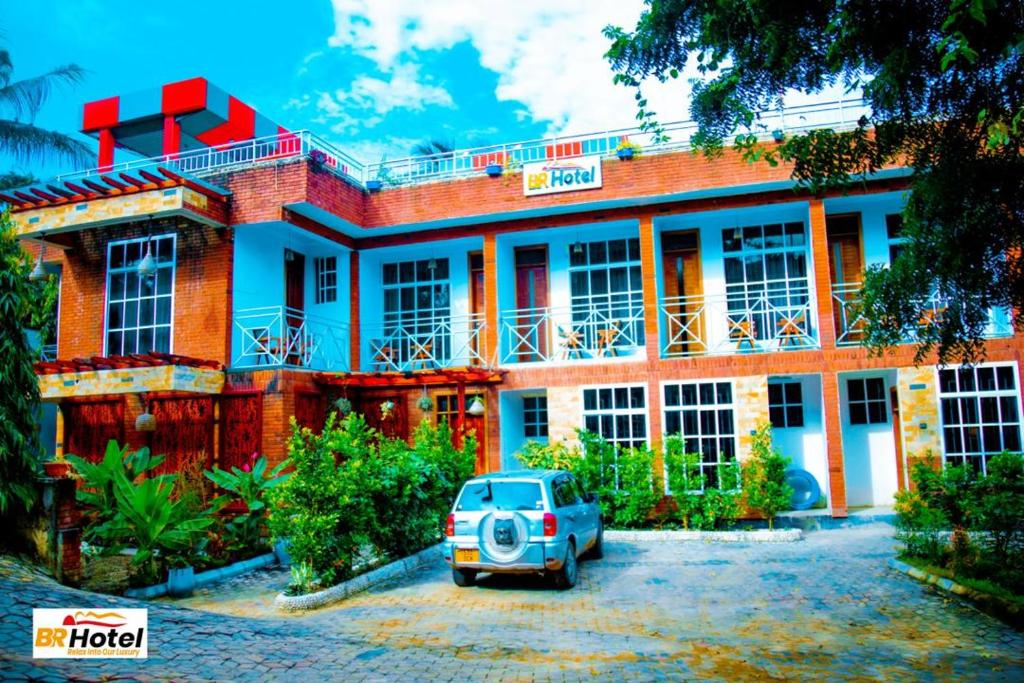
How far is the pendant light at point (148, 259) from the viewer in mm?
14328

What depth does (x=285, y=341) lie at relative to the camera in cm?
1584

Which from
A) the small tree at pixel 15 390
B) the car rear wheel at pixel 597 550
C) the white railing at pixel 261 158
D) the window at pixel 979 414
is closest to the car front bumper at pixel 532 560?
the car rear wheel at pixel 597 550

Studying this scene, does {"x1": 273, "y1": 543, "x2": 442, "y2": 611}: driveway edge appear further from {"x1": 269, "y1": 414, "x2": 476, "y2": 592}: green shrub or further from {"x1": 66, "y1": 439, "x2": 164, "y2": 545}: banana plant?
{"x1": 66, "y1": 439, "x2": 164, "y2": 545}: banana plant

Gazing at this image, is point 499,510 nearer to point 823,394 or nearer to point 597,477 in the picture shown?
point 597,477

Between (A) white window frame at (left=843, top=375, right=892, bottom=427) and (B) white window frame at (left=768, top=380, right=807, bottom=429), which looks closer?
(A) white window frame at (left=843, top=375, right=892, bottom=427)

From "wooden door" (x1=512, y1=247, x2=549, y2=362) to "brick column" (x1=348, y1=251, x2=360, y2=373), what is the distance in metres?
3.70

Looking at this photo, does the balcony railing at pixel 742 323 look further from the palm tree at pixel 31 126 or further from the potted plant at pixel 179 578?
the palm tree at pixel 31 126

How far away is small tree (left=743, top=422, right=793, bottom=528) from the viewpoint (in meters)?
13.4

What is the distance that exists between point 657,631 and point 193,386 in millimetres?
10185

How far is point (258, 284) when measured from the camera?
1634 centimetres

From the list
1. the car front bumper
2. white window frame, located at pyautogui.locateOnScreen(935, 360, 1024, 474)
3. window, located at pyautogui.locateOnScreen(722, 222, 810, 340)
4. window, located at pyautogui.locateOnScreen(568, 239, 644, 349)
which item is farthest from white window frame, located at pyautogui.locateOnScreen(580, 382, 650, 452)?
the car front bumper

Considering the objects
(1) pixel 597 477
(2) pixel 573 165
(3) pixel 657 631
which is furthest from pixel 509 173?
(3) pixel 657 631

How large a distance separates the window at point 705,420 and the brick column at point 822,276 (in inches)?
81.7

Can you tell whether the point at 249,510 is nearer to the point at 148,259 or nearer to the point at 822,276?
the point at 148,259
